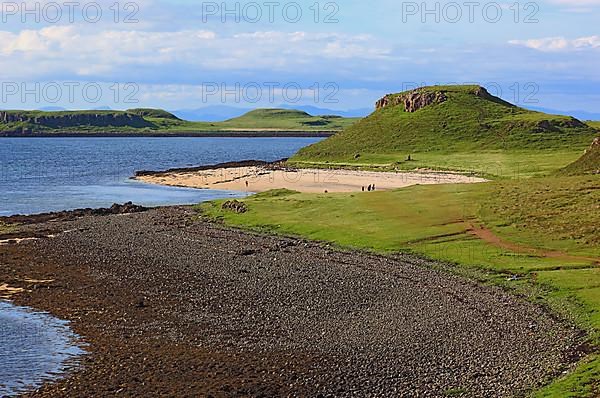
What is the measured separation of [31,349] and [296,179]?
8681 cm

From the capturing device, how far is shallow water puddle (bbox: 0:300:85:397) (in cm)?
2819

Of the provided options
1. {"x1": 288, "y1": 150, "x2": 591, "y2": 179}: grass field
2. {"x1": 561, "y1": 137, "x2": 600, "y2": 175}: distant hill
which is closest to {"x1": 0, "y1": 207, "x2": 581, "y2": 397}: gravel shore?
{"x1": 561, "y1": 137, "x2": 600, "y2": 175}: distant hill

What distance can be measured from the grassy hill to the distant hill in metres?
36.6

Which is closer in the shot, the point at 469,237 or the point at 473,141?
the point at 469,237

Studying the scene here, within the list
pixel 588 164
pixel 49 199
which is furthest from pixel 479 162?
pixel 49 199

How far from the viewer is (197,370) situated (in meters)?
28.6

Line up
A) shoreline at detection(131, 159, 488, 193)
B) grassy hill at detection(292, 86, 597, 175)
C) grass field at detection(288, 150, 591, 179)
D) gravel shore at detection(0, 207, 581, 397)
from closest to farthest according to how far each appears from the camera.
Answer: gravel shore at detection(0, 207, 581, 397) → shoreline at detection(131, 159, 488, 193) → grass field at detection(288, 150, 591, 179) → grassy hill at detection(292, 86, 597, 175)

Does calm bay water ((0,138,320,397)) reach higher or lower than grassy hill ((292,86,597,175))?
lower

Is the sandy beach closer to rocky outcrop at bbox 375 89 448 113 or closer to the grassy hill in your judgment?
the grassy hill

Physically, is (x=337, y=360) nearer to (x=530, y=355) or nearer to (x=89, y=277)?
(x=530, y=355)

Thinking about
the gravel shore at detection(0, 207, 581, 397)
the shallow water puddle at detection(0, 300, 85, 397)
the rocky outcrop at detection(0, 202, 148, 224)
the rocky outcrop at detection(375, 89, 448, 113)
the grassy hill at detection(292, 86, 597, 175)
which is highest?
the rocky outcrop at detection(375, 89, 448, 113)

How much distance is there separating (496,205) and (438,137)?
9904cm

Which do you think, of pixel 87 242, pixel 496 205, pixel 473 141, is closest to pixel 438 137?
pixel 473 141

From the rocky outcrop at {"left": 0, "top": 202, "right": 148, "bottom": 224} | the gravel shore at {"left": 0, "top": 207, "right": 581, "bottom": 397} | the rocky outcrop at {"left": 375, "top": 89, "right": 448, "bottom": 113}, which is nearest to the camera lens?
the gravel shore at {"left": 0, "top": 207, "right": 581, "bottom": 397}
